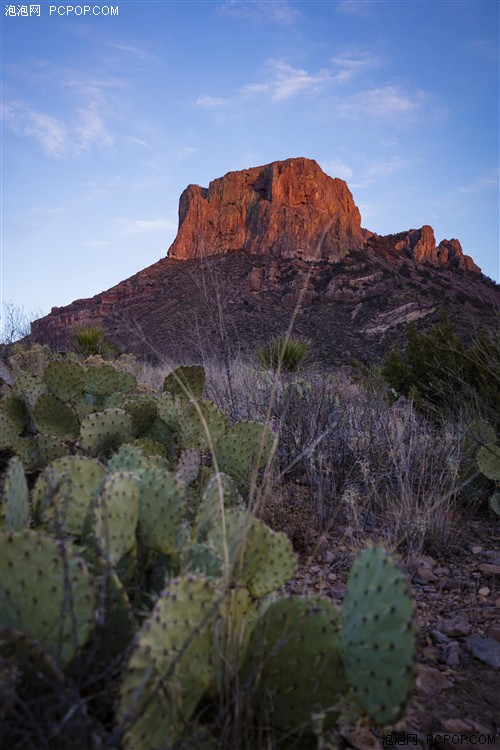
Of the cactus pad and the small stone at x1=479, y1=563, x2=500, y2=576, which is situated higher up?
the cactus pad

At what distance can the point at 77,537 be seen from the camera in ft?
5.67

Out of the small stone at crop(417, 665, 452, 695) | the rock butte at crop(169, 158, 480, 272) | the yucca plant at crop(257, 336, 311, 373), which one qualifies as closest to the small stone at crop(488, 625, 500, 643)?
the small stone at crop(417, 665, 452, 695)

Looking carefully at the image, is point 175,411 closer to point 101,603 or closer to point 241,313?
point 101,603

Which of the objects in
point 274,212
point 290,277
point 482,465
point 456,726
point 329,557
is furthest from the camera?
point 274,212

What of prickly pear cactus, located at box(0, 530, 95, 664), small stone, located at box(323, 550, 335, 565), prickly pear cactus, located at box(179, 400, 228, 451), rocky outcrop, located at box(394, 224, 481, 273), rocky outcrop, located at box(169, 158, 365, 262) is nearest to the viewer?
prickly pear cactus, located at box(0, 530, 95, 664)

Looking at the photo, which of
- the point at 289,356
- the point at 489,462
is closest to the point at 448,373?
the point at 489,462

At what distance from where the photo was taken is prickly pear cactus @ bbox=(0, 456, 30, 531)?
155cm

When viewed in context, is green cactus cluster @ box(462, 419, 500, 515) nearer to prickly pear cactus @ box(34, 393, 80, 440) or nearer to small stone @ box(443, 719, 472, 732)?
small stone @ box(443, 719, 472, 732)

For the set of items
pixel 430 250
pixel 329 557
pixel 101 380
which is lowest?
pixel 329 557

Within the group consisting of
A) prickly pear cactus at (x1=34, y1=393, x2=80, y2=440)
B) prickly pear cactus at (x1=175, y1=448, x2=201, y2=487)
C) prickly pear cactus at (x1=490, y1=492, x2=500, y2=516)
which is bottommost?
prickly pear cactus at (x1=490, y1=492, x2=500, y2=516)

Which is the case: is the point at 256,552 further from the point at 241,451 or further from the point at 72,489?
the point at 241,451

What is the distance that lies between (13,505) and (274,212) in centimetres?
5341

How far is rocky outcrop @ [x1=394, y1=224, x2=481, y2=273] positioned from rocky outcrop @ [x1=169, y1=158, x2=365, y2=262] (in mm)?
5621

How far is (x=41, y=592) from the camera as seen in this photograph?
4.00ft
